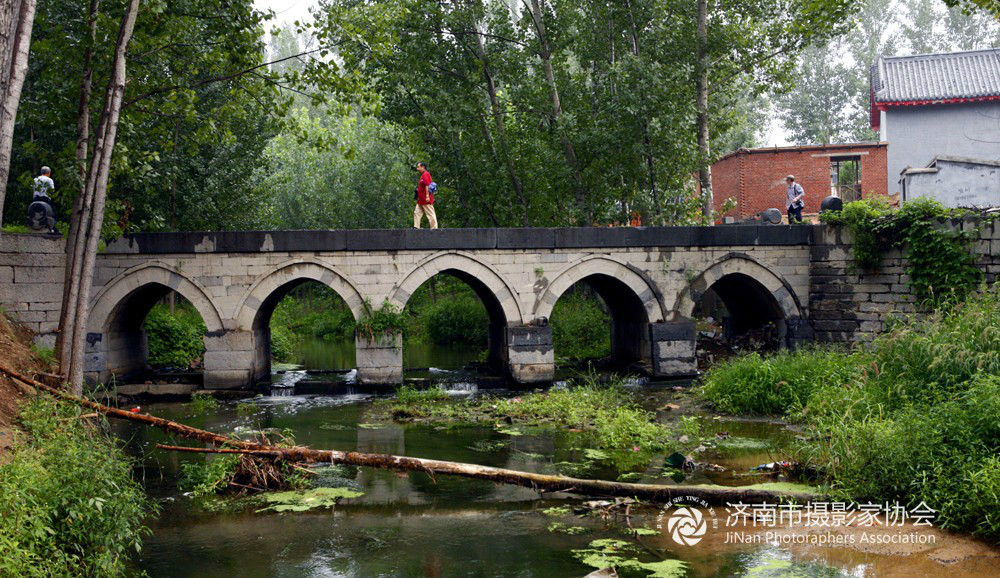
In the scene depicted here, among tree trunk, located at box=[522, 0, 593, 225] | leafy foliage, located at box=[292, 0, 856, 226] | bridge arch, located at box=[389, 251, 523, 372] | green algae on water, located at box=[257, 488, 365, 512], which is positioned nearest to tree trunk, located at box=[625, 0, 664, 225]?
leafy foliage, located at box=[292, 0, 856, 226]

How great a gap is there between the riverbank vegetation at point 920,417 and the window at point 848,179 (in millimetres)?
16515

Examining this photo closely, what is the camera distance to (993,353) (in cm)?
881

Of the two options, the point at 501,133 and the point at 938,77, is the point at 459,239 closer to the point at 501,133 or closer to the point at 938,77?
the point at 501,133

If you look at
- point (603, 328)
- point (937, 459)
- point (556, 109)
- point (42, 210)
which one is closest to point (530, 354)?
point (603, 328)

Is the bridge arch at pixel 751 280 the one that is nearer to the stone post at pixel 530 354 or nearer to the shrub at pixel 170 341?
the stone post at pixel 530 354

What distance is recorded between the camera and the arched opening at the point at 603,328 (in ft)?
58.3

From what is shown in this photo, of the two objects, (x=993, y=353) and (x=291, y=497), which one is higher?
(x=993, y=353)

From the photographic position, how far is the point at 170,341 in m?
19.3

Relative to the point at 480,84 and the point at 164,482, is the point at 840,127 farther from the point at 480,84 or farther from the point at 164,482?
the point at 164,482

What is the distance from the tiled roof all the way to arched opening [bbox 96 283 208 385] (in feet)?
70.5

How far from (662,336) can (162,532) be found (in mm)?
11338

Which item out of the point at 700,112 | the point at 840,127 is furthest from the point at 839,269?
the point at 840,127

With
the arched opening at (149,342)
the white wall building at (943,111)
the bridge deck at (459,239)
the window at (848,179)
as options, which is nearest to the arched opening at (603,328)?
the bridge deck at (459,239)

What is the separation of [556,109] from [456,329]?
8892 mm
